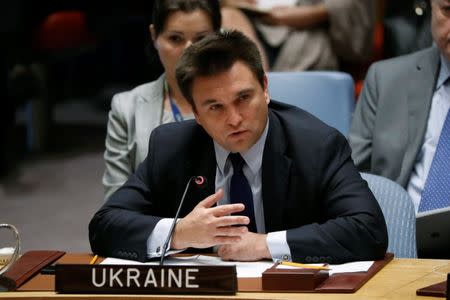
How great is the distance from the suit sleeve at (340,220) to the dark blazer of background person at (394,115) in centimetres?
100

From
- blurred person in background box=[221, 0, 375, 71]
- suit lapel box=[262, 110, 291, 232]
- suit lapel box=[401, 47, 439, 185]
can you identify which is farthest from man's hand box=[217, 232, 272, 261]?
blurred person in background box=[221, 0, 375, 71]

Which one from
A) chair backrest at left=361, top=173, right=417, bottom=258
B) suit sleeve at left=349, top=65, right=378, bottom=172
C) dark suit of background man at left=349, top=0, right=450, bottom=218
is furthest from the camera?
suit sleeve at left=349, top=65, right=378, bottom=172

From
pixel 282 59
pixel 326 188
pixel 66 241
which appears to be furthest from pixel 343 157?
pixel 66 241

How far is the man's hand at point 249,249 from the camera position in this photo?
3.03 m

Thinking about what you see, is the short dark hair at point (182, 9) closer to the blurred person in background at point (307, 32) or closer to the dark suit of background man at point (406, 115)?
the dark suit of background man at point (406, 115)

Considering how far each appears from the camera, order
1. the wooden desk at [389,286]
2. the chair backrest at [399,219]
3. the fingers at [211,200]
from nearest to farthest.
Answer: the wooden desk at [389,286], the fingers at [211,200], the chair backrest at [399,219]

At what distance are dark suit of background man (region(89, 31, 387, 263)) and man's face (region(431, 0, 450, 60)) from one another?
97 centimetres

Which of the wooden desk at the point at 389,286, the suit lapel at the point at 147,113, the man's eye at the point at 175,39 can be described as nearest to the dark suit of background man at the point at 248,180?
the wooden desk at the point at 389,286

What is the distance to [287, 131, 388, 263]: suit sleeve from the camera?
302cm

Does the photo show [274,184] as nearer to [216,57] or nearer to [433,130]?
[216,57]

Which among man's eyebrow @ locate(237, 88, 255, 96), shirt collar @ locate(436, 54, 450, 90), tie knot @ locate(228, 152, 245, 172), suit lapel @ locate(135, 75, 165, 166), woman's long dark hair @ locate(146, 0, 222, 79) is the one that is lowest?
tie knot @ locate(228, 152, 245, 172)

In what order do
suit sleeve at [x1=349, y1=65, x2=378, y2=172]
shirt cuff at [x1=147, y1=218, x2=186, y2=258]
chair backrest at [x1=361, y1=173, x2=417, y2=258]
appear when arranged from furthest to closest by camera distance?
suit sleeve at [x1=349, y1=65, x2=378, y2=172] → chair backrest at [x1=361, y1=173, x2=417, y2=258] → shirt cuff at [x1=147, y1=218, x2=186, y2=258]

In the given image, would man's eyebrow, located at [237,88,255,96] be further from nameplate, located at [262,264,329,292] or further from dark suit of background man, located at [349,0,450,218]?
dark suit of background man, located at [349,0,450,218]

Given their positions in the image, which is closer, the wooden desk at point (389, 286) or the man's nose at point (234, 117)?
the wooden desk at point (389, 286)
